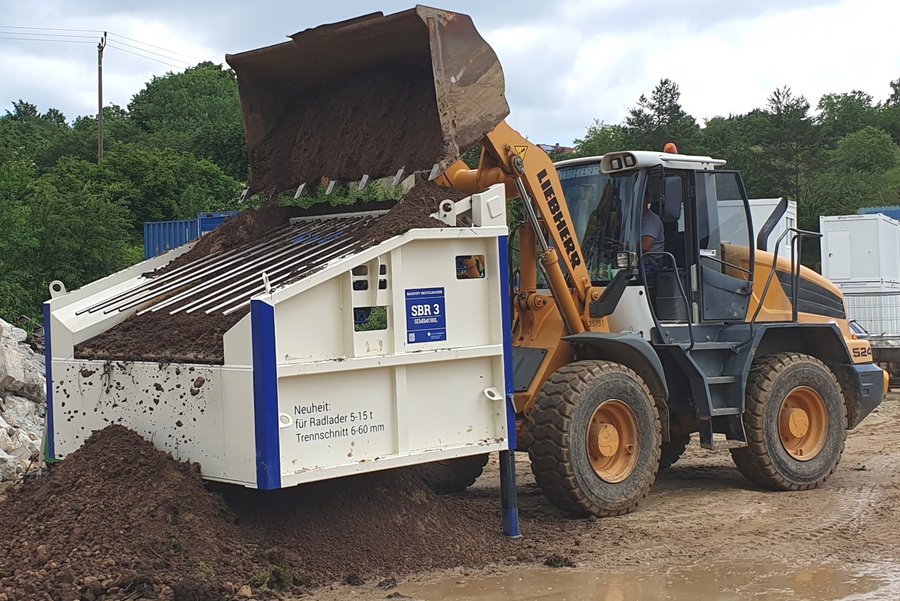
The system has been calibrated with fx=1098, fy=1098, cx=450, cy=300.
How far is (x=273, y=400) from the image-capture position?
18.2 ft

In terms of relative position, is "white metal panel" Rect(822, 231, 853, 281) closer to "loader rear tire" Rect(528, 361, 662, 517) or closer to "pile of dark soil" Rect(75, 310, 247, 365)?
"loader rear tire" Rect(528, 361, 662, 517)

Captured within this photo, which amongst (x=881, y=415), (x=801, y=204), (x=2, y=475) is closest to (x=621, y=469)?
(x=2, y=475)

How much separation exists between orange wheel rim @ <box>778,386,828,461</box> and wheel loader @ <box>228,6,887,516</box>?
0.05 feet

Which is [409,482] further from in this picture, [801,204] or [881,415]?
[801,204]

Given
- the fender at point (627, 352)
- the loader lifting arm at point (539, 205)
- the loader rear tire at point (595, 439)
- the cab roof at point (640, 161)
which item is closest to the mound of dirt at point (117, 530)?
the loader rear tire at point (595, 439)

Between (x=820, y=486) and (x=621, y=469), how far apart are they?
229 cm

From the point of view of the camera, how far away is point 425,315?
20.7ft

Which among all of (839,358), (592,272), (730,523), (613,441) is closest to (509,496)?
(613,441)

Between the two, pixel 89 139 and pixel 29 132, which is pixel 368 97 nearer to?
pixel 89 139

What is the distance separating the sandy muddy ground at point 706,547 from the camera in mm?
5984

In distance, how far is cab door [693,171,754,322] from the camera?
858 cm

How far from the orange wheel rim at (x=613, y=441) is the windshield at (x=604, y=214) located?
3.56 ft

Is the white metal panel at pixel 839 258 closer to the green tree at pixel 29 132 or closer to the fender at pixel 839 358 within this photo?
the fender at pixel 839 358

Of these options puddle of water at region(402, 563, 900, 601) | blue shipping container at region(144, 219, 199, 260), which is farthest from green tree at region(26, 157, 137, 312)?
puddle of water at region(402, 563, 900, 601)
